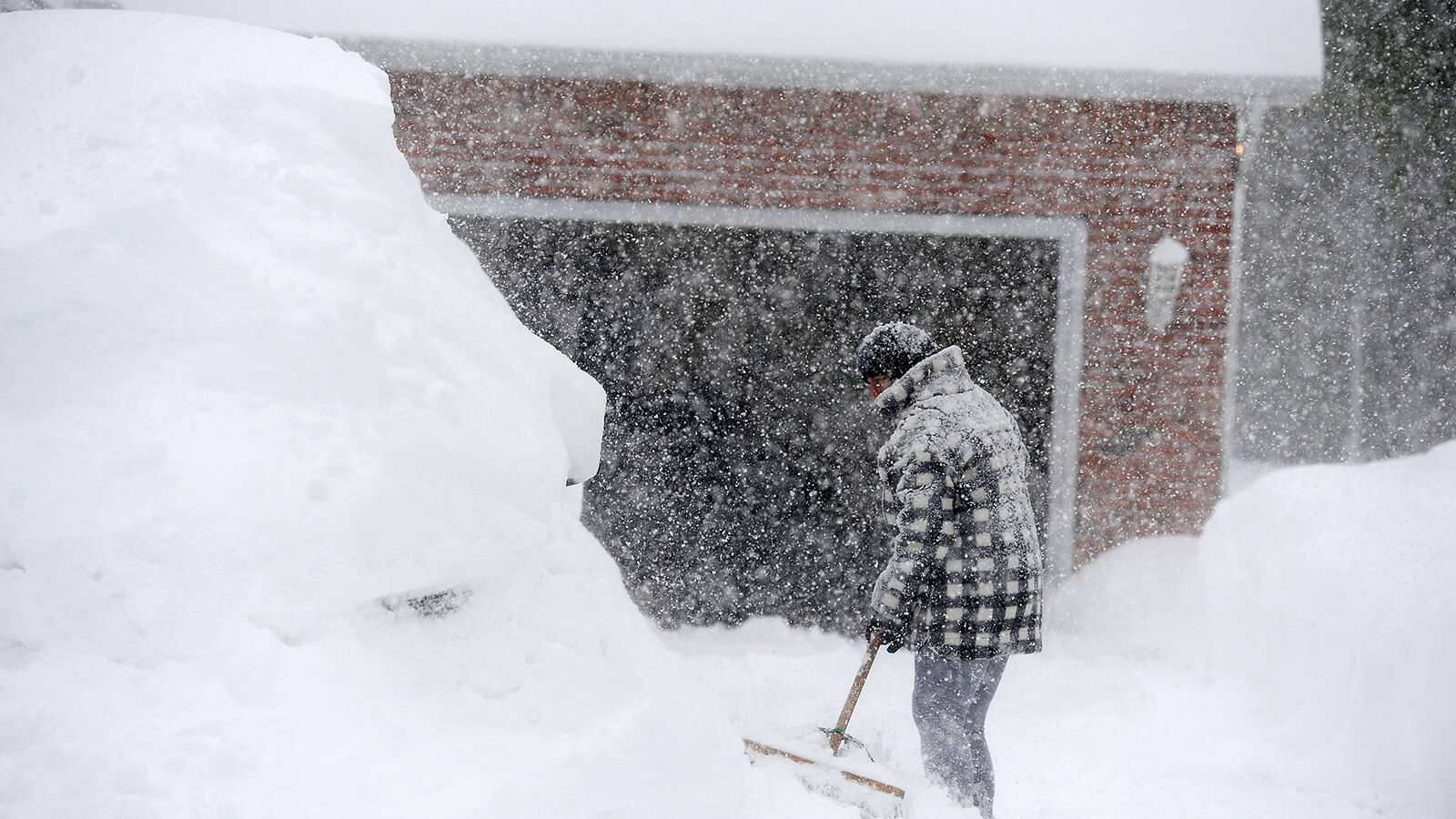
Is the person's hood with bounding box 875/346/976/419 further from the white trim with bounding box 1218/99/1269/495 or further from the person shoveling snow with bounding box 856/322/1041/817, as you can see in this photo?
the white trim with bounding box 1218/99/1269/495

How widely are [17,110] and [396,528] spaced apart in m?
1.06

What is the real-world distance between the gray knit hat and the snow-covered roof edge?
2.65m

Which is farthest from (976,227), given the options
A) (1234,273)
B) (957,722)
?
(957,722)

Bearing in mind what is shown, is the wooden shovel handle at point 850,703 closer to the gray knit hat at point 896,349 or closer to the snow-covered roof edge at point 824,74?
the gray knit hat at point 896,349

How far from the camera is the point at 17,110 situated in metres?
1.57

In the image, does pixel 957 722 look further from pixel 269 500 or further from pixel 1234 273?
pixel 1234 273

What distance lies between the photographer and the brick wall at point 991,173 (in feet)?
17.4

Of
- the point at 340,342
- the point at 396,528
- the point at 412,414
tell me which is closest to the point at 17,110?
the point at 340,342

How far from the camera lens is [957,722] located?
2.75 m

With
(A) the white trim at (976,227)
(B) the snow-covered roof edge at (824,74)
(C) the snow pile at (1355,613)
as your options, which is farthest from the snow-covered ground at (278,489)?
(A) the white trim at (976,227)

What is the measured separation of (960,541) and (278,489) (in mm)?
1996

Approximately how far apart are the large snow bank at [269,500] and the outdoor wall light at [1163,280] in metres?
4.52

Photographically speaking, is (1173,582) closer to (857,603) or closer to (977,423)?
(857,603)

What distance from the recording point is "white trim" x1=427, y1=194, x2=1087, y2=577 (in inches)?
213
